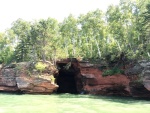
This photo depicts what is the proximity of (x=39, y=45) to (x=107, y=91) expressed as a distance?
10938 mm

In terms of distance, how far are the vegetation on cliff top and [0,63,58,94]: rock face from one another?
8.95 ft

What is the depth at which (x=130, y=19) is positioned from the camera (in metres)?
31.4

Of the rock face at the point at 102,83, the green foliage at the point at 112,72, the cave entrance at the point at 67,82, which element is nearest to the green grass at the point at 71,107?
the rock face at the point at 102,83

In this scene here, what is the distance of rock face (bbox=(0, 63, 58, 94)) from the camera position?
2850cm

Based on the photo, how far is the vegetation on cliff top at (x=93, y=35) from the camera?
95.7 ft

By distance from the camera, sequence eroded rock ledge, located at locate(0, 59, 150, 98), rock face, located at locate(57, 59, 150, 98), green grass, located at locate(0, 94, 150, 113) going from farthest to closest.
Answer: eroded rock ledge, located at locate(0, 59, 150, 98) < rock face, located at locate(57, 59, 150, 98) < green grass, located at locate(0, 94, 150, 113)

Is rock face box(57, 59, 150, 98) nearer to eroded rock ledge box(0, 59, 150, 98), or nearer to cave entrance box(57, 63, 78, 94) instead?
eroded rock ledge box(0, 59, 150, 98)

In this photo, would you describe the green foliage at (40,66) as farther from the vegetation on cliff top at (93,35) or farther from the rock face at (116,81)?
the rock face at (116,81)

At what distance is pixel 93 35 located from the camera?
3631 cm

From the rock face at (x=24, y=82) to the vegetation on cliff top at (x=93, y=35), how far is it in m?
2.73

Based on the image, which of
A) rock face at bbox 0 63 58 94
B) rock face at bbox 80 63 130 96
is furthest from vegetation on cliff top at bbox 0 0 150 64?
rock face at bbox 0 63 58 94

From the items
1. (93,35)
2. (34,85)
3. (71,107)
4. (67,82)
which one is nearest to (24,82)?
(34,85)

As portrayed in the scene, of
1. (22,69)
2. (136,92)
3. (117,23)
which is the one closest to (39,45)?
(22,69)

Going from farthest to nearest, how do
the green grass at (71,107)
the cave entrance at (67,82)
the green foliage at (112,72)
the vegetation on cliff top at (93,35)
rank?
the cave entrance at (67,82) → the vegetation on cliff top at (93,35) → the green foliage at (112,72) → the green grass at (71,107)
